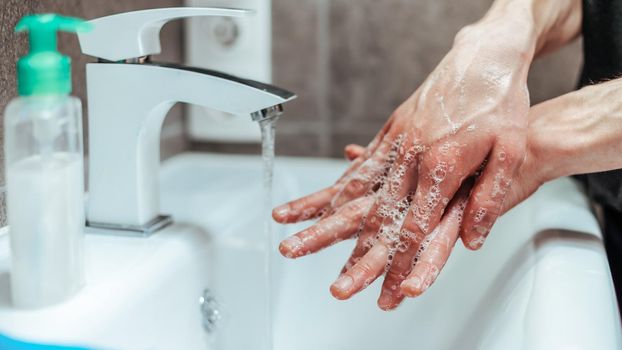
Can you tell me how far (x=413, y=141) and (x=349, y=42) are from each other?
0.38 meters

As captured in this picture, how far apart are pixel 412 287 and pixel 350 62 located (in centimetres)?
53

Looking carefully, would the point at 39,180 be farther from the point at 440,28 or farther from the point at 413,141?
the point at 440,28

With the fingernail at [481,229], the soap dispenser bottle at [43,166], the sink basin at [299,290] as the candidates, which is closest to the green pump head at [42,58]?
the soap dispenser bottle at [43,166]

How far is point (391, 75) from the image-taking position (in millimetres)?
972

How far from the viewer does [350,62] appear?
3.21 ft

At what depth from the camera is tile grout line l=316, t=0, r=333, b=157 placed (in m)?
0.97

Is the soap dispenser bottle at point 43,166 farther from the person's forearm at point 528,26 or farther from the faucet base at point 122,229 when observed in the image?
the person's forearm at point 528,26

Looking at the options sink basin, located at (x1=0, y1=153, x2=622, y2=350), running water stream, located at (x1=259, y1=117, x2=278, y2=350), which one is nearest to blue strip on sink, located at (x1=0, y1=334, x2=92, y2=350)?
sink basin, located at (x1=0, y1=153, x2=622, y2=350)

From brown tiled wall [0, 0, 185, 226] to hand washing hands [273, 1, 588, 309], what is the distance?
10.4 inches

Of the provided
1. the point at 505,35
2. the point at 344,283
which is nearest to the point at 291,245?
the point at 344,283

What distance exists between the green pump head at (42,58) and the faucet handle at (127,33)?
16 centimetres

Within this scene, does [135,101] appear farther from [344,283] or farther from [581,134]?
[581,134]

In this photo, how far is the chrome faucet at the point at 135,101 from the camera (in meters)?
0.59

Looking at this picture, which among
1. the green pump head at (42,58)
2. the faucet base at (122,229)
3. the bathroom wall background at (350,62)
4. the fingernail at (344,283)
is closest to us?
the green pump head at (42,58)
